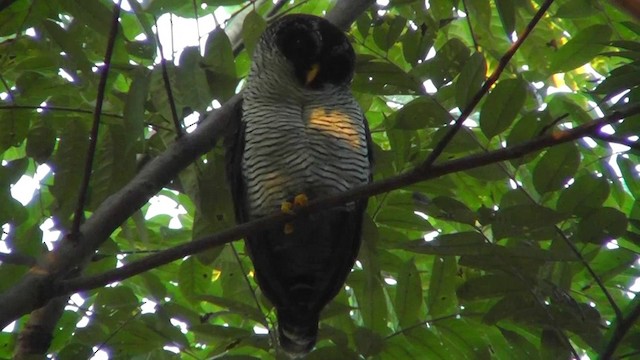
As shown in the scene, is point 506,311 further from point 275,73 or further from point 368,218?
point 275,73

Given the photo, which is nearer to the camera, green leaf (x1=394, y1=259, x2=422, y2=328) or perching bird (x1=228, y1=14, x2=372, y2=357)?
green leaf (x1=394, y1=259, x2=422, y2=328)

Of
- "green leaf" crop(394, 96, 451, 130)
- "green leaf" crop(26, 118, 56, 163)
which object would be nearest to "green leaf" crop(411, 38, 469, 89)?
"green leaf" crop(394, 96, 451, 130)

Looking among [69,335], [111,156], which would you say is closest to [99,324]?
[69,335]

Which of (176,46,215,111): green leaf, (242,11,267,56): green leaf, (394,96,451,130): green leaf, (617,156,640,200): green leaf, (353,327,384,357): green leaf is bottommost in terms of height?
(353,327,384,357): green leaf

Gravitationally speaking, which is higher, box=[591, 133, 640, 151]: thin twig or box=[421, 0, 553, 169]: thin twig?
A: box=[421, 0, 553, 169]: thin twig

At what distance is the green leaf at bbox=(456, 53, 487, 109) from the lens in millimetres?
3116

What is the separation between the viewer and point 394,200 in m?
3.59

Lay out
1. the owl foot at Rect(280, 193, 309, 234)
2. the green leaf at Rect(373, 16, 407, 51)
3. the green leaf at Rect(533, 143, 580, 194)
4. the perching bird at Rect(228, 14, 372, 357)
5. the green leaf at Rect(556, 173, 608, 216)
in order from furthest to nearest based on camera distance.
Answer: the perching bird at Rect(228, 14, 372, 357)
the green leaf at Rect(373, 16, 407, 51)
the owl foot at Rect(280, 193, 309, 234)
the green leaf at Rect(533, 143, 580, 194)
the green leaf at Rect(556, 173, 608, 216)

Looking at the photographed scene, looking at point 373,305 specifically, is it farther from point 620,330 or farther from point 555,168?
point 620,330

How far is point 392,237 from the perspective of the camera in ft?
11.7

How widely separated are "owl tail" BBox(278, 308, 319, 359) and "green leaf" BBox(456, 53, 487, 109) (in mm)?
1056

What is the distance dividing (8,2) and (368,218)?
1675 mm

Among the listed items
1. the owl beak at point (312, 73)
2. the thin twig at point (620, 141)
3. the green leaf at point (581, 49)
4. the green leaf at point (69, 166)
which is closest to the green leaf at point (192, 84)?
the green leaf at point (69, 166)

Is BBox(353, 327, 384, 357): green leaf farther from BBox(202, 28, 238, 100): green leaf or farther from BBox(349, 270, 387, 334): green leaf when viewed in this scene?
BBox(202, 28, 238, 100): green leaf
